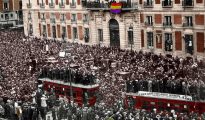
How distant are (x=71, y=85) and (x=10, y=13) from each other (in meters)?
74.7

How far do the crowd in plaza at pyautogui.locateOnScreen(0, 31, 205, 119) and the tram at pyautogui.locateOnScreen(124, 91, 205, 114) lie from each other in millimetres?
428

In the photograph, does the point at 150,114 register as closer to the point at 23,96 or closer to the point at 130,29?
the point at 23,96

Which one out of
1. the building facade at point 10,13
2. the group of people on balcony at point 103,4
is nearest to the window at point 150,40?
the group of people on balcony at point 103,4

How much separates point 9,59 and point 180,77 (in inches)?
1034

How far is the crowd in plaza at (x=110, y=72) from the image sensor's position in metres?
35.8

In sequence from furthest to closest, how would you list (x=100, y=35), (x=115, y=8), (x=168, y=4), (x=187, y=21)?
(x=100, y=35), (x=115, y=8), (x=168, y=4), (x=187, y=21)

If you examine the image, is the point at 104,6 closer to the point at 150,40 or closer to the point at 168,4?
the point at 150,40

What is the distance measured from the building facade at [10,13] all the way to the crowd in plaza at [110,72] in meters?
44.1

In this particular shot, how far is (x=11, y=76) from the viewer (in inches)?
1953

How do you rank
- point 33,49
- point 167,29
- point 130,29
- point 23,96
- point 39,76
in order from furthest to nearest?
point 33,49 → point 130,29 → point 167,29 → point 39,76 → point 23,96

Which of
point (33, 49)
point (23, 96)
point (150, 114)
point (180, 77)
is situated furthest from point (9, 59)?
point (150, 114)

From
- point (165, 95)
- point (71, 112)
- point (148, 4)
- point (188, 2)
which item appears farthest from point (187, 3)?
point (71, 112)

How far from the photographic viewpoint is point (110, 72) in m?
47.2

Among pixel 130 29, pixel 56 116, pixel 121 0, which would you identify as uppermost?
pixel 121 0
